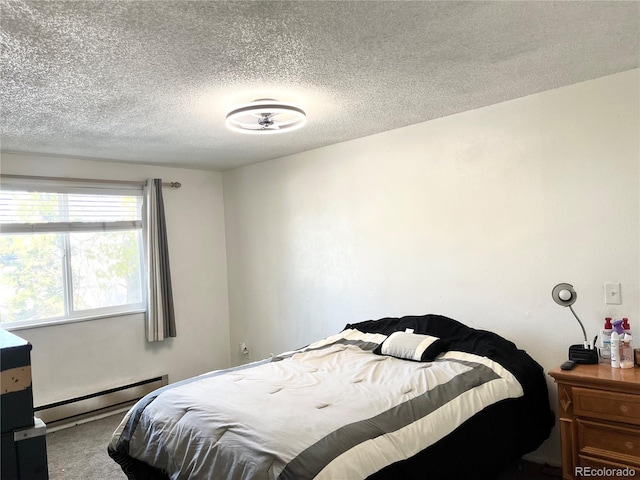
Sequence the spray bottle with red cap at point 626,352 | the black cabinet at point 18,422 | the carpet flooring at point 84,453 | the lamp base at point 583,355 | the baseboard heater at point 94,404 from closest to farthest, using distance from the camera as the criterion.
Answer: the black cabinet at point 18,422
the spray bottle with red cap at point 626,352
the lamp base at point 583,355
the carpet flooring at point 84,453
the baseboard heater at point 94,404

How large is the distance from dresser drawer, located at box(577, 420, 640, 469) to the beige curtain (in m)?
3.61

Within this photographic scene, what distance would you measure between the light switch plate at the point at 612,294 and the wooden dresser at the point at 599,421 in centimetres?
39

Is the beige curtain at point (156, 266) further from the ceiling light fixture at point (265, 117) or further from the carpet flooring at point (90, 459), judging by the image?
the ceiling light fixture at point (265, 117)

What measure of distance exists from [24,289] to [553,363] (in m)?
4.08

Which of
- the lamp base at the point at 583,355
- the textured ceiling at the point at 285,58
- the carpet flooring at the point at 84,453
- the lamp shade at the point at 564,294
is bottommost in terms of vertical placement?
the carpet flooring at the point at 84,453

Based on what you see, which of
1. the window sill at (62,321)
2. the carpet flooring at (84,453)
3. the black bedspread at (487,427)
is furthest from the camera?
the window sill at (62,321)

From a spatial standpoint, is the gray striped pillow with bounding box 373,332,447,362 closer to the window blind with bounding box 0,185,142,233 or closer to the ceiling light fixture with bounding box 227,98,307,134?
the ceiling light fixture with bounding box 227,98,307,134

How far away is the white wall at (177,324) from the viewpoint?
3.98 m

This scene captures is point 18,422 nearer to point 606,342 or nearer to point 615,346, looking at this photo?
point 615,346

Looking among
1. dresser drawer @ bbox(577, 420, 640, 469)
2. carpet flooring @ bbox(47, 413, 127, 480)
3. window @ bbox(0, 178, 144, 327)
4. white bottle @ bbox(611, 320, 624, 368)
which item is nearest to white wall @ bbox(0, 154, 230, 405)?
window @ bbox(0, 178, 144, 327)

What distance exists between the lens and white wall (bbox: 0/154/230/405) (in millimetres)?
3984

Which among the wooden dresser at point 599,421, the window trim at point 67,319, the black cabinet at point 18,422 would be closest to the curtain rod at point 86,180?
the window trim at point 67,319

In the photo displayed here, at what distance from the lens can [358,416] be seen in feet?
6.66

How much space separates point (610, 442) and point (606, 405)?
0.19m
